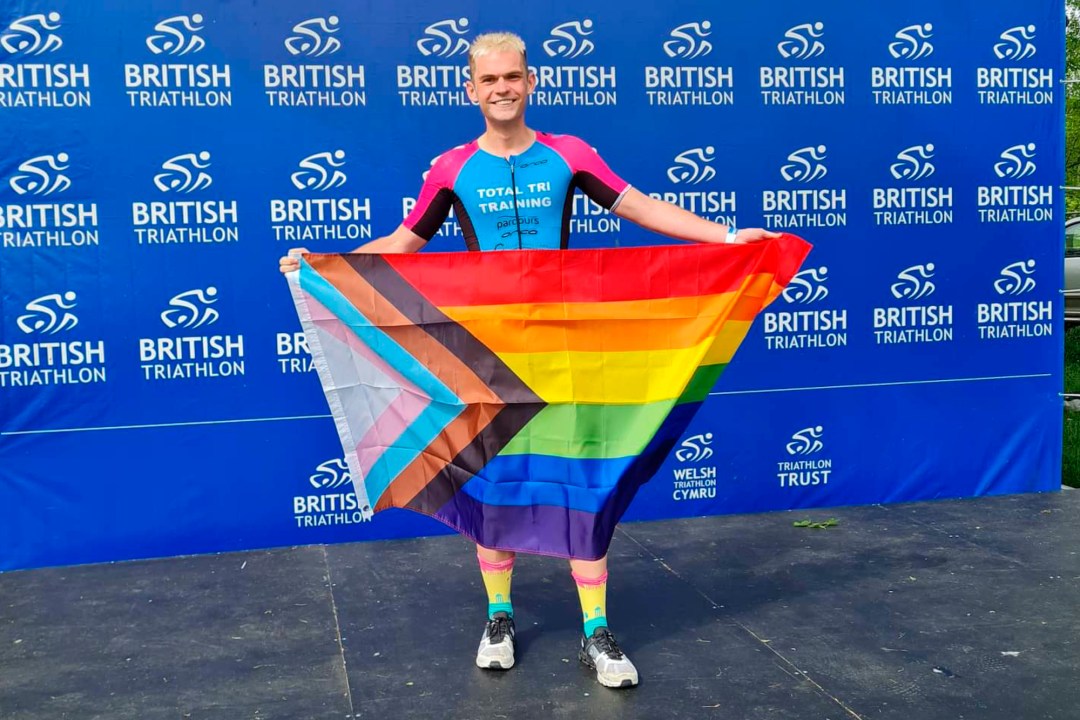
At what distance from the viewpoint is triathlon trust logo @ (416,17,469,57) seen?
5.07 m

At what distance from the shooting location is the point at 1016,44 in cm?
574

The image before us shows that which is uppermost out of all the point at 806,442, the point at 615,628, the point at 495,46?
the point at 495,46

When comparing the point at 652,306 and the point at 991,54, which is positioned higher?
the point at 991,54

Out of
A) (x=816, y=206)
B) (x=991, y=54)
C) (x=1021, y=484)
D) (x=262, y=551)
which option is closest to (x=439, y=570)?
(x=262, y=551)

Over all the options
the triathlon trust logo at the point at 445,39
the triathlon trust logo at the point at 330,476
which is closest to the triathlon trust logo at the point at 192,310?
the triathlon trust logo at the point at 330,476

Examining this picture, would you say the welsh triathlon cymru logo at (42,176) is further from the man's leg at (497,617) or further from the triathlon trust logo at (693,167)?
the triathlon trust logo at (693,167)

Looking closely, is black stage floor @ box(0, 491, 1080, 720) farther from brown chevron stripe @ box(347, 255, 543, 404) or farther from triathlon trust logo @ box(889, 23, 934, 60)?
triathlon trust logo @ box(889, 23, 934, 60)

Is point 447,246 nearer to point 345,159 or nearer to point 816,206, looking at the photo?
point 345,159

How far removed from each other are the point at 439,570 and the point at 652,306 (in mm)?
1760

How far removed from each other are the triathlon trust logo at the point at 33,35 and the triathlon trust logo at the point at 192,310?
1143 millimetres

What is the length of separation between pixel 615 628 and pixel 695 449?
169cm

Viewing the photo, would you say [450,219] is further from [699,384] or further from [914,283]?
[914,283]

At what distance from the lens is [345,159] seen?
198 inches

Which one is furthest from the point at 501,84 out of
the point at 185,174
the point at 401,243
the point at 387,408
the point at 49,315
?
the point at 49,315
